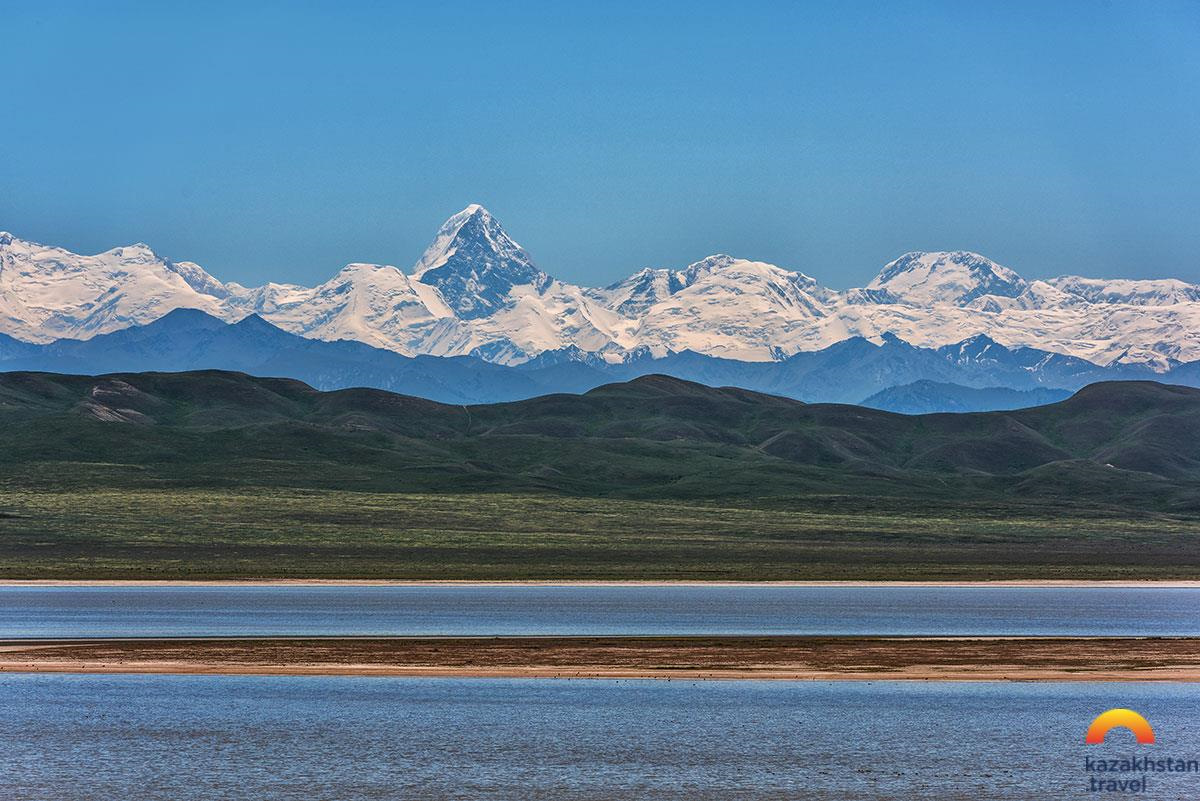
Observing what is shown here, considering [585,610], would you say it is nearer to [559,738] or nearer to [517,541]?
[559,738]

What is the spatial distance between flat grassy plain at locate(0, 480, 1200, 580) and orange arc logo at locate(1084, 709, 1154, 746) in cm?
6745

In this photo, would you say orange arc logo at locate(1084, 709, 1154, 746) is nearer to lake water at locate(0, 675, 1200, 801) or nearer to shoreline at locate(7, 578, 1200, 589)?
lake water at locate(0, 675, 1200, 801)

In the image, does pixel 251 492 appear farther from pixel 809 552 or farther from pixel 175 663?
pixel 175 663

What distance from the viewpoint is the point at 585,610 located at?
79500mm

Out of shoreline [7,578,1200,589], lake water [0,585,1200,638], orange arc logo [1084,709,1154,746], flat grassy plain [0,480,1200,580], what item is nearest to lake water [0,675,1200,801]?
orange arc logo [1084,709,1154,746]

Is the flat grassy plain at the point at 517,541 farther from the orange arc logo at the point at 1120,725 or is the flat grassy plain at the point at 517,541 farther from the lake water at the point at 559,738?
the orange arc logo at the point at 1120,725

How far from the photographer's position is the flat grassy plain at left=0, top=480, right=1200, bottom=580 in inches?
4609

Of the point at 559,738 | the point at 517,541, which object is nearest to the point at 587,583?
the point at 517,541

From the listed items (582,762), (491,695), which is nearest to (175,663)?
(491,695)

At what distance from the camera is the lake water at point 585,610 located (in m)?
67.2

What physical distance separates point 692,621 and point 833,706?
86.2ft

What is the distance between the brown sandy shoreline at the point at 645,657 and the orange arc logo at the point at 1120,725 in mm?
7482

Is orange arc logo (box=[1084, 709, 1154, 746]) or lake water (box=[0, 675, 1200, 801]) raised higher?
orange arc logo (box=[1084, 709, 1154, 746])

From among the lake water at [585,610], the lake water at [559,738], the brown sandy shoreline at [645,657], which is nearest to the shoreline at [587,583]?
Result: the lake water at [585,610]
